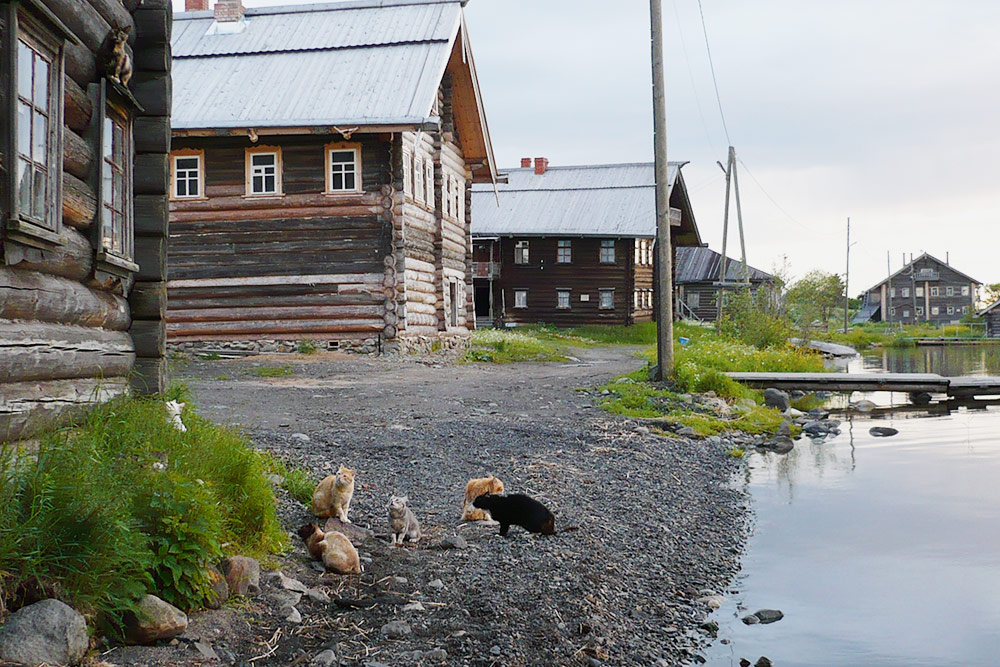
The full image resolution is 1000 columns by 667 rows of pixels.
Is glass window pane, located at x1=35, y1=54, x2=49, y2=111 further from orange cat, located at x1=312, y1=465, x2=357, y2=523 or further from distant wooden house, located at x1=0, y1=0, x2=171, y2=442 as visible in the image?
orange cat, located at x1=312, y1=465, x2=357, y2=523

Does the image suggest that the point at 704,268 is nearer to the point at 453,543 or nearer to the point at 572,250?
the point at 572,250

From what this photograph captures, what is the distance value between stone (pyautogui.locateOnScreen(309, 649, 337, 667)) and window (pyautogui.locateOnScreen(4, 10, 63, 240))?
2.63m

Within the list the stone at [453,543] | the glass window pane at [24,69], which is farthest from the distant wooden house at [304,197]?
the glass window pane at [24,69]

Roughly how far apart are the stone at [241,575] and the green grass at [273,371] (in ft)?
39.3

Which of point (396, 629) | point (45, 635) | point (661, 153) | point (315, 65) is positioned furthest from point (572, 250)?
point (45, 635)

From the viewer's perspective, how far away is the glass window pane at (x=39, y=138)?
217 inches

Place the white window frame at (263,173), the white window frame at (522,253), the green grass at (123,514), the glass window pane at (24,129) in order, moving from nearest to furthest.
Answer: the green grass at (123,514), the glass window pane at (24,129), the white window frame at (263,173), the white window frame at (522,253)

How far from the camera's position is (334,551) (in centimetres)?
586

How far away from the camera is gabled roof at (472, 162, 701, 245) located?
42094mm

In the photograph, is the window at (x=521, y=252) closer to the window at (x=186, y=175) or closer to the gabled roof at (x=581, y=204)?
the gabled roof at (x=581, y=204)

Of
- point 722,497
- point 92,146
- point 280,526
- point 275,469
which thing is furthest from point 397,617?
point 722,497

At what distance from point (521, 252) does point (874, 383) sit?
24610 millimetres

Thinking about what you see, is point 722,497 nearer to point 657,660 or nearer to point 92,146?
point 657,660

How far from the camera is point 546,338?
3562cm
